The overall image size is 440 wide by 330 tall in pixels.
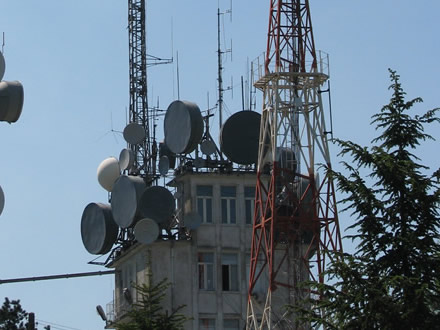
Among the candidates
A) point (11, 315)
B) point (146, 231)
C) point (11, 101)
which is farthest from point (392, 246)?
point (11, 315)

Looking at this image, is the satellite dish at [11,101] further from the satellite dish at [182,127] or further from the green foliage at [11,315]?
the green foliage at [11,315]

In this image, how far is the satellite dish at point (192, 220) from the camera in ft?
239

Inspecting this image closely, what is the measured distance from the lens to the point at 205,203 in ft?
246

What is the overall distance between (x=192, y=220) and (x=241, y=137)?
5.30 metres

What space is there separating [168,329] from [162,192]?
30104mm

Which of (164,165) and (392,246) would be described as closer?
(392,246)

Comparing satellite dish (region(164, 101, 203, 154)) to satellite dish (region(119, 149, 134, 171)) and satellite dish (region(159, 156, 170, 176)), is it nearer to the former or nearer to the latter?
satellite dish (region(159, 156, 170, 176))

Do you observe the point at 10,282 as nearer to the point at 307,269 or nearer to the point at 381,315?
the point at 307,269

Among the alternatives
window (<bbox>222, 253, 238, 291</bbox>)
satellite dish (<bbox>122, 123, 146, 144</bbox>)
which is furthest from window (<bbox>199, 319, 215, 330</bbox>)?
satellite dish (<bbox>122, 123, 146, 144</bbox>)

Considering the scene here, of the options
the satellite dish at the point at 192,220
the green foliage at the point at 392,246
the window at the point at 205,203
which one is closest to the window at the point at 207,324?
the satellite dish at the point at 192,220

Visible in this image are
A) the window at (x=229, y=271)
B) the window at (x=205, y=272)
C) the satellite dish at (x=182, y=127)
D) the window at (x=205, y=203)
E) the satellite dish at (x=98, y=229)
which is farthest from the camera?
the satellite dish at (x=98, y=229)

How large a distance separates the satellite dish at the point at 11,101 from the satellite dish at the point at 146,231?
19078 millimetres

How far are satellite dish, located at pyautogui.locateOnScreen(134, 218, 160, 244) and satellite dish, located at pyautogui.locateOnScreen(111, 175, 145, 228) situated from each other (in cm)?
189

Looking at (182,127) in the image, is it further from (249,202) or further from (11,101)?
(11,101)
